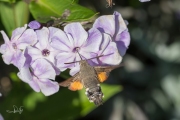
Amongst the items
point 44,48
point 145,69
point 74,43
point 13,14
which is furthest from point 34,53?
point 145,69

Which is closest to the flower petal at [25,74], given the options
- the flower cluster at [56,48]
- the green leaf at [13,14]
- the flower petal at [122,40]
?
the flower cluster at [56,48]

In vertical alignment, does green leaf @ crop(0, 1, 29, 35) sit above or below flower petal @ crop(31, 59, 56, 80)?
below

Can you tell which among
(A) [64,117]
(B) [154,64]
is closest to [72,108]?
(A) [64,117]

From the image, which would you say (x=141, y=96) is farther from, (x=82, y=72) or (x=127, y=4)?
(x=82, y=72)

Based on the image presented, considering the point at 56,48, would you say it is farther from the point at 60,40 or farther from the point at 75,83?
the point at 75,83

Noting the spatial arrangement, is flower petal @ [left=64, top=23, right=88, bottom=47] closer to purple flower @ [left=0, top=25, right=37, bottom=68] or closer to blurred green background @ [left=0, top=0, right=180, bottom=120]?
purple flower @ [left=0, top=25, right=37, bottom=68]

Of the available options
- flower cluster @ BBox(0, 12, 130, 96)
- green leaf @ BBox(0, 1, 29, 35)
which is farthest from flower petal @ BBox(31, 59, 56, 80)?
green leaf @ BBox(0, 1, 29, 35)
